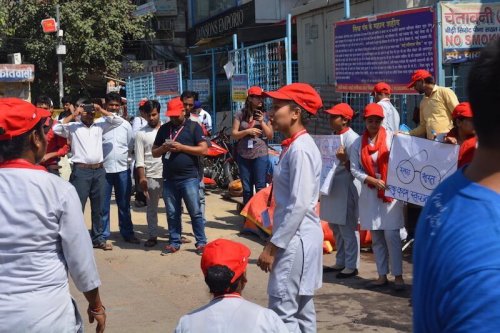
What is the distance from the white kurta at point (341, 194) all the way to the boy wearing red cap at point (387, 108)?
1140mm

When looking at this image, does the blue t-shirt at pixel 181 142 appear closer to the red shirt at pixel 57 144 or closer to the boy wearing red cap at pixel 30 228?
the red shirt at pixel 57 144

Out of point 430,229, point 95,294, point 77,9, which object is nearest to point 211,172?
point 95,294

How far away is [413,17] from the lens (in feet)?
29.4

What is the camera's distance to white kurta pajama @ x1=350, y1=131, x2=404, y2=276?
22.0 ft

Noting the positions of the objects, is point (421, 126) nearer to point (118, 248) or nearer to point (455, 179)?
point (118, 248)

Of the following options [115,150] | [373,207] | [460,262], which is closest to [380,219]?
[373,207]

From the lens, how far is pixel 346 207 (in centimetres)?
735

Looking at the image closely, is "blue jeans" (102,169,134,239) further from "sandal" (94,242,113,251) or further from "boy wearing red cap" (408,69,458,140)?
"boy wearing red cap" (408,69,458,140)

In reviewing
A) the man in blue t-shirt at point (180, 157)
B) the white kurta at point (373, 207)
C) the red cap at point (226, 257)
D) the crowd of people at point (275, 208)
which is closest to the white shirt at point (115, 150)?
the crowd of people at point (275, 208)

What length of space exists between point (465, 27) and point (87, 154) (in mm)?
4873


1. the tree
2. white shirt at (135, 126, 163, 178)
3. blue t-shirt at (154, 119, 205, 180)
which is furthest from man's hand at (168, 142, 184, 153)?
the tree

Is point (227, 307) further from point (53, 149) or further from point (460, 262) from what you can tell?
point (53, 149)

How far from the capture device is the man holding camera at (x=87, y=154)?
8.58 metres

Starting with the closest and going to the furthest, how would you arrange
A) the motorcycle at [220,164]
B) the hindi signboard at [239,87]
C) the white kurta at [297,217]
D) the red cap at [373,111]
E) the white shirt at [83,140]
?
the white kurta at [297,217]
the red cap at [373,111]
the white shirt at [83,140]
the motorcycle at [220,164]
the hindi signboard at [239,87]
